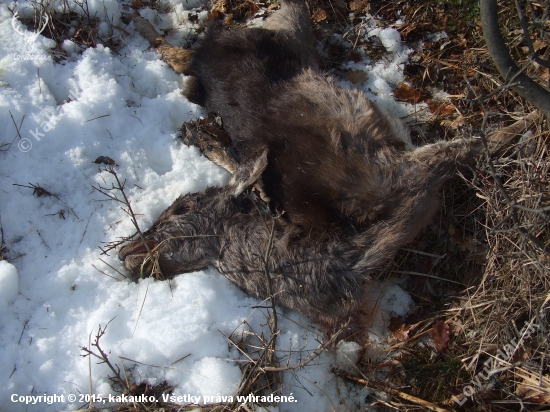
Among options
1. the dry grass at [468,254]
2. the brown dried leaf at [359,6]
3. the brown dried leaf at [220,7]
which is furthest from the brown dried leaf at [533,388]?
the brown dried leaf at [220,7]

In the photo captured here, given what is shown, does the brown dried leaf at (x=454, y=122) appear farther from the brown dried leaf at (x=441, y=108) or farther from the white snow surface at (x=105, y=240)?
the white snow surface at (x=105, y=240)

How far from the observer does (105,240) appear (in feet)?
11.8

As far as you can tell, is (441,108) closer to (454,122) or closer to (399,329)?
(454,122)

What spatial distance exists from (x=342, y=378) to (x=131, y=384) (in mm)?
1690

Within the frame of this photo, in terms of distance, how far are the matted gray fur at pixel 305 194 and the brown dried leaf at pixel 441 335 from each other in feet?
2.38

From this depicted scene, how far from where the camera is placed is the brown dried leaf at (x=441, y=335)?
3393 mm

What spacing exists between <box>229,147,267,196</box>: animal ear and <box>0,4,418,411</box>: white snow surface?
1.21 feet

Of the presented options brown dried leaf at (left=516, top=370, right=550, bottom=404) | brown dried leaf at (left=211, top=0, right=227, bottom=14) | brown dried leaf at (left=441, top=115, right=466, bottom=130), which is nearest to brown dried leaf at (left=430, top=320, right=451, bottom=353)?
brown dried leaf at (left=516, top=370, right=550, bottom=404)

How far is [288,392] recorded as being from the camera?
3.28 m

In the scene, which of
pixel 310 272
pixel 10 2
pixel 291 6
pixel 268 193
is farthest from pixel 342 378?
pixel 10 2

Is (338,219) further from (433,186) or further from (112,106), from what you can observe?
(112,106)

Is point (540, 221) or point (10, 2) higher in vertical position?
point (10, 2)

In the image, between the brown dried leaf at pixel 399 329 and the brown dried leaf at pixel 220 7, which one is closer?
the brown dried leaf at pixel 399 329

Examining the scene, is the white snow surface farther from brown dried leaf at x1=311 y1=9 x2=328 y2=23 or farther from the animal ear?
brown dried leaf at x1=311 y1=9 x2=328 y2=23
